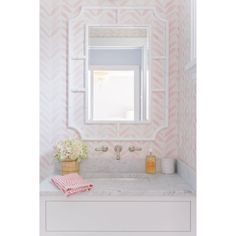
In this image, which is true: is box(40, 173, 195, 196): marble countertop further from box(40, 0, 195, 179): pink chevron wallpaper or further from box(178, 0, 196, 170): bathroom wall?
box(40, 0, 195, 179): pink chevron wallpaper

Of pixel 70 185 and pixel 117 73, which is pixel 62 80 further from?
pixel 70 185

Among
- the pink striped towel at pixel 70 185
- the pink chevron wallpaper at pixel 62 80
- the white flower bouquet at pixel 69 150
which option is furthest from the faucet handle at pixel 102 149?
the pink striped towel at pixel 70 185

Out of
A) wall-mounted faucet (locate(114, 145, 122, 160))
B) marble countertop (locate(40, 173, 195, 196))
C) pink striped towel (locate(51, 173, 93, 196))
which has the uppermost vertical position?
wall-mounted faucet (locate(114, 145, 122, 160))

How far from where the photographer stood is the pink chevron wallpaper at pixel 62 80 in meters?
2.09

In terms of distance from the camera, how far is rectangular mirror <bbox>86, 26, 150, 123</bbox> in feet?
6.90

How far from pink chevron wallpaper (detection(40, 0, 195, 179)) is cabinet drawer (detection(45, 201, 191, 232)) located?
0.57m

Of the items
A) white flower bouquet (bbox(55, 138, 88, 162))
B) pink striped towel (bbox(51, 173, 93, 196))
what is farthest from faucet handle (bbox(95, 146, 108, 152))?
pink striped towel (bbox(51, 173, 93, 196))

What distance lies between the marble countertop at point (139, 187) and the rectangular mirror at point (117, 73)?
44 centimetres

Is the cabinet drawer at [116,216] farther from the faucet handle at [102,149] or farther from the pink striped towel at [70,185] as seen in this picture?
the faucet handle at [102,149]

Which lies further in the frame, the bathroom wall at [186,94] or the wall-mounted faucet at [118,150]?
the wall-mounted faucet at [118,150]

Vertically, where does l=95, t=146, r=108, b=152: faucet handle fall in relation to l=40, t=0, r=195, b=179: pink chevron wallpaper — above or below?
below

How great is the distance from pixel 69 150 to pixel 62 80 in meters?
0.48
